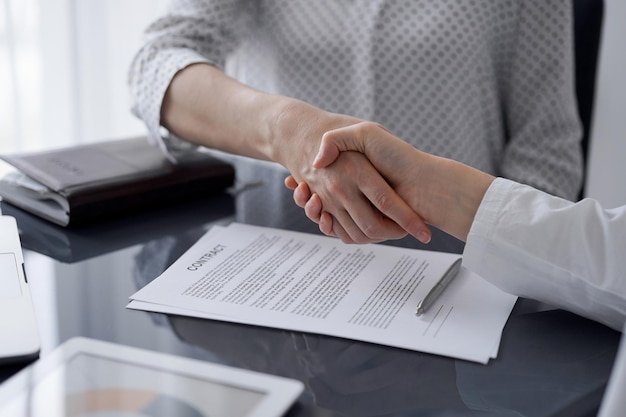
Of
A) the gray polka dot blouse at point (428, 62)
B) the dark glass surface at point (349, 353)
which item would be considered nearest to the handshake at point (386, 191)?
the dark glass surface at point (349, 353)

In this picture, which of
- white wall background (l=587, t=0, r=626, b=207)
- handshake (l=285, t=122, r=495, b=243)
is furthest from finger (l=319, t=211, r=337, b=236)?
white wall background (l=587, t=0, r=626, b=207)

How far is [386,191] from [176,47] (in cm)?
55

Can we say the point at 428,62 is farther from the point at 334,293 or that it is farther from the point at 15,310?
the point at 15,310

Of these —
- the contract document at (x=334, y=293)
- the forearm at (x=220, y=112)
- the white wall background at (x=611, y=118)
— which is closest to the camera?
the contract document at (x=334, y=293)

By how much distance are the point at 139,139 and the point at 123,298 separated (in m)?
0.50

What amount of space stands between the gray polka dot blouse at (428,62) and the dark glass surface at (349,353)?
601 millimetres

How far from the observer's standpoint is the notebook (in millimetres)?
565

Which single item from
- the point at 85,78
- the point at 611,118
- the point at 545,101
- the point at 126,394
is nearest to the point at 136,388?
the point at 126,394

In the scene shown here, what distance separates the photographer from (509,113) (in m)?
1.40

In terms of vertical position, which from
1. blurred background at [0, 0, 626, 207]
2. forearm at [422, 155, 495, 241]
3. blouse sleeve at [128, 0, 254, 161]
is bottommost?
blurred background at [0, 0, 626, 207]

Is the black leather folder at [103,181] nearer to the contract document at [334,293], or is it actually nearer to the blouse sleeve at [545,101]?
the contract document at [334,293]

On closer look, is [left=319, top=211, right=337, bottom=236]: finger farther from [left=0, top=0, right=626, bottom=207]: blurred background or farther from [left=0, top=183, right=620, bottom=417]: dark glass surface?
[left=0, top=0, right=626, bottom=207]: blurred background

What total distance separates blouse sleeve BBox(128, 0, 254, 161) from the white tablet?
1.77 ft

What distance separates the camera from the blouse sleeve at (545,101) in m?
1.31
